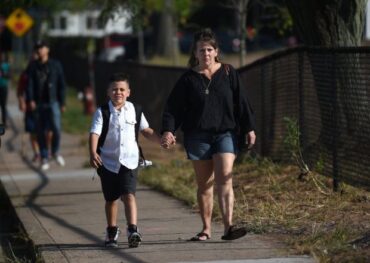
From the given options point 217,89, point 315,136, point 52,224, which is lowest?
point 52,224

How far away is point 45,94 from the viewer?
1488 centimetres

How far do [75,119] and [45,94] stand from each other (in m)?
9.78

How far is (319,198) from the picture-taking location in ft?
32.6

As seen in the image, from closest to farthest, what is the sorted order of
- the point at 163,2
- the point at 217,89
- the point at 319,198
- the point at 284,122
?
the point at 217,89 → the point at 319,198 → the point at 284,122 → the point at 163,2

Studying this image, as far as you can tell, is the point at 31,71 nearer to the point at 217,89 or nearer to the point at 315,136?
the point at 315,136

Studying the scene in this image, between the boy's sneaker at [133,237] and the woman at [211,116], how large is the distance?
2.27 feet

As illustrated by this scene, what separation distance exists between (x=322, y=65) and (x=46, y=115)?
18.6 ft

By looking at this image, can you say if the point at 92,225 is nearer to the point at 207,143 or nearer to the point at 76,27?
the point at 207,143

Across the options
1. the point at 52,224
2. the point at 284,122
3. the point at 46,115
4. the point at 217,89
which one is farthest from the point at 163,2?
the point at 217,89

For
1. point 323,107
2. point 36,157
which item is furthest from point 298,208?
point 36,157

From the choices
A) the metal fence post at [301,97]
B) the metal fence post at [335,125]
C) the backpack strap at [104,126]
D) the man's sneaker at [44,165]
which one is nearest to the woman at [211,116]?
the backpack strap at [104,126]

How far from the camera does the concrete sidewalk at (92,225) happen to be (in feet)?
26.0

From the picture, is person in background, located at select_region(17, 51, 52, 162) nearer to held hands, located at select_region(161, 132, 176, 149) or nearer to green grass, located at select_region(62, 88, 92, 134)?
green grass, located at select_region(62, 88, 92, 134)

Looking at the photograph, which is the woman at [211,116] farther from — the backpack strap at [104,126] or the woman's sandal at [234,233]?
the backpack strap at [104,126]
